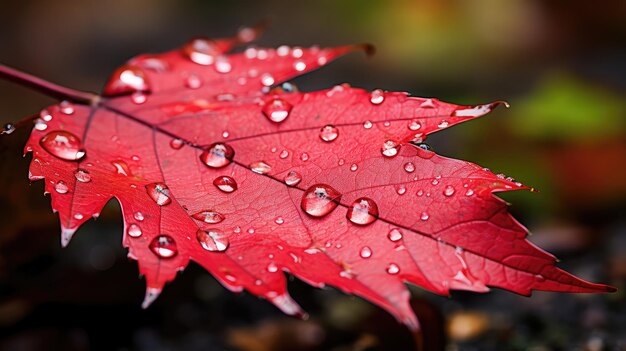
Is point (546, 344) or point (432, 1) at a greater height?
point (432, 1)

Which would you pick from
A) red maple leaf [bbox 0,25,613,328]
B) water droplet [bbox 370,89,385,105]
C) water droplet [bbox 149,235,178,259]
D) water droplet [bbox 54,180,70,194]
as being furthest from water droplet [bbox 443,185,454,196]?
water droplet [bbox 54,180,70,194]

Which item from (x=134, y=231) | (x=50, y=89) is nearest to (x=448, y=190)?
(x=134, y=231)

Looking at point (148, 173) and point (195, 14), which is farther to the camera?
point (195, 14)

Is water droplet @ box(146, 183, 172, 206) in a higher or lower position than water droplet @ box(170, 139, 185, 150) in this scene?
lower

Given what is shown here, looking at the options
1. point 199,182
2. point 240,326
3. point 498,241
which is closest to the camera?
point 498,241

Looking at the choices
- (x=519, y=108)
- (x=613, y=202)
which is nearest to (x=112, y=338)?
(x=613, y=202)

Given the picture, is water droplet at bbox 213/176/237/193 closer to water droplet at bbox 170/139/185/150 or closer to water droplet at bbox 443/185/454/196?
water droplet at bbox 170/139/185/150

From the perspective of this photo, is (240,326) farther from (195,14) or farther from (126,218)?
(195,14)
